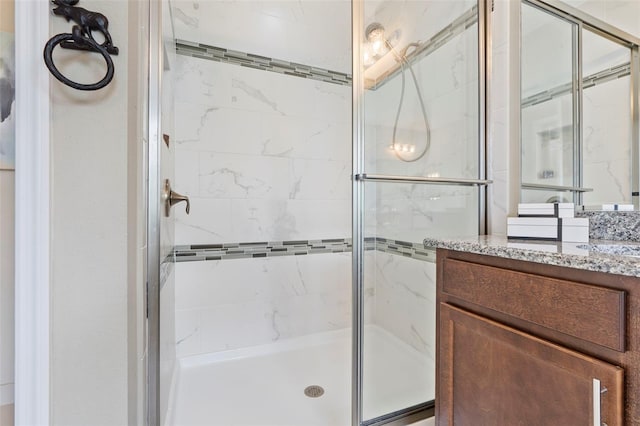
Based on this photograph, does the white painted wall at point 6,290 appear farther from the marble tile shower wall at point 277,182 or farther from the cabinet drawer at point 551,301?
the marble tile shower wall at point 277,182

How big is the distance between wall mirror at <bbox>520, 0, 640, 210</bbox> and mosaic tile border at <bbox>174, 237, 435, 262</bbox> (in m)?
0.62

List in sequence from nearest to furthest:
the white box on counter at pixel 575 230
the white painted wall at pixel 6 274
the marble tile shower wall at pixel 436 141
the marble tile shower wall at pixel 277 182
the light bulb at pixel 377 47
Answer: the white painted wall at pixel 6 274 → the white box on counter at pixel 575 230 → the light bulb at pixel 377 47 → the marble tile shower wall at pixel 436 141 → the marble tile shower wall at pixel 277 182

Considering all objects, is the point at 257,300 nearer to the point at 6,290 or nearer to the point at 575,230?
the point at 6,290

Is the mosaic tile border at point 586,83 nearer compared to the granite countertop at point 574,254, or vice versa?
the granite countertop at point 574,254

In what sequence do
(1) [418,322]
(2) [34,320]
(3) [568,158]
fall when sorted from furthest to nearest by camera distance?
(1) [418,322]
(3) [568,158]
(2) [34,320]

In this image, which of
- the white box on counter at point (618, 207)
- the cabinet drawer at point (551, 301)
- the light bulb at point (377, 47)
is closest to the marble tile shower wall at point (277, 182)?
the light bulb at point (377, 47)

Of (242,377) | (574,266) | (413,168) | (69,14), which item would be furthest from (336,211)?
(69,14)

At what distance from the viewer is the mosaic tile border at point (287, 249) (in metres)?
1.61

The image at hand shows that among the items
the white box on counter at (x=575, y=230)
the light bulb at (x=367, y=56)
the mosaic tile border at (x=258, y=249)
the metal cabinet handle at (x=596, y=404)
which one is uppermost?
the light bulb at (x=367, y=56)

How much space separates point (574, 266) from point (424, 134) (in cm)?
110

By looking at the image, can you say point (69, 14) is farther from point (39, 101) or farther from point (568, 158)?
point (568, 158)

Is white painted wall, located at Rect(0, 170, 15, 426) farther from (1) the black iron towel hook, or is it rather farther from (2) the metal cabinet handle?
(2) the metal cabinet handle

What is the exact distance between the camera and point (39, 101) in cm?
52

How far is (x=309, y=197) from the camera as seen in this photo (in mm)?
2100
